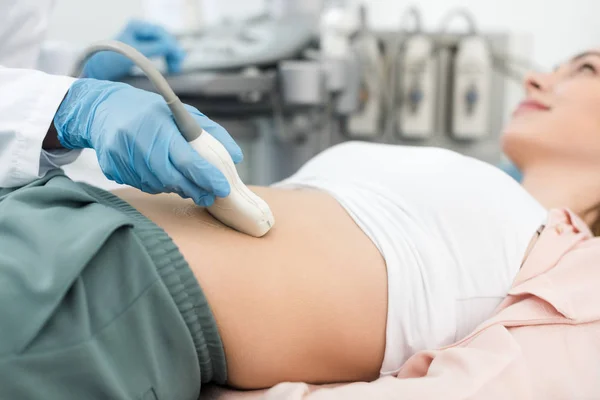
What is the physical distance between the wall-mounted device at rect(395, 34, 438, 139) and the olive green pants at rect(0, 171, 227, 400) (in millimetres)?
1659

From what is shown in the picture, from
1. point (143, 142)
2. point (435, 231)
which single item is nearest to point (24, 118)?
point (143, 142)

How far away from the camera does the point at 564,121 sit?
1229 mm

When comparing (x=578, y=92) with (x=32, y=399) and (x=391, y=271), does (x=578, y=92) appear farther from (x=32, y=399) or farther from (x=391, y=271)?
(x=32, y=399)

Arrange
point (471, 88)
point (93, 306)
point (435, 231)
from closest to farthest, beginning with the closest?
point (93, 306) → point (435, 231) → point (471, 88)

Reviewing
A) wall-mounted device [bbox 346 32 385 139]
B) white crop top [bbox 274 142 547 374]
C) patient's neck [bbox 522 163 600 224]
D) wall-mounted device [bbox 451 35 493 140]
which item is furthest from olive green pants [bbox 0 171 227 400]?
wall-mounted device [bbox 451 35 493 140]

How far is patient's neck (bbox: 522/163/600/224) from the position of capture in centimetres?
123

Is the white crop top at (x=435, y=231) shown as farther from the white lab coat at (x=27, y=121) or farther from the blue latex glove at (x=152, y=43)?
the blue latex glove at (x=152, y=43)

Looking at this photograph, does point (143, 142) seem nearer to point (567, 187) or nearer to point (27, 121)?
point (27, 121)

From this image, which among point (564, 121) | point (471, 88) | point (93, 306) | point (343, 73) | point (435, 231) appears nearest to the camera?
point (93, 306)

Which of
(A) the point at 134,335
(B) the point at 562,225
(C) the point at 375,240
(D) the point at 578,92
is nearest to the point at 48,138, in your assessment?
(A) the point at 134,335

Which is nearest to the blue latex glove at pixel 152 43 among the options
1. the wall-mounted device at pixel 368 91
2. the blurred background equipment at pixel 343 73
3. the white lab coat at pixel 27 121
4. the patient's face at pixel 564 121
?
the blurred background equipment at pixel 343 73

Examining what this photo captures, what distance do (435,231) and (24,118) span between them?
24.6 inches

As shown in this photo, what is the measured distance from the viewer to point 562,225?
968mm

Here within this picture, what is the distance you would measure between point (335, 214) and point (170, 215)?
26 cm
